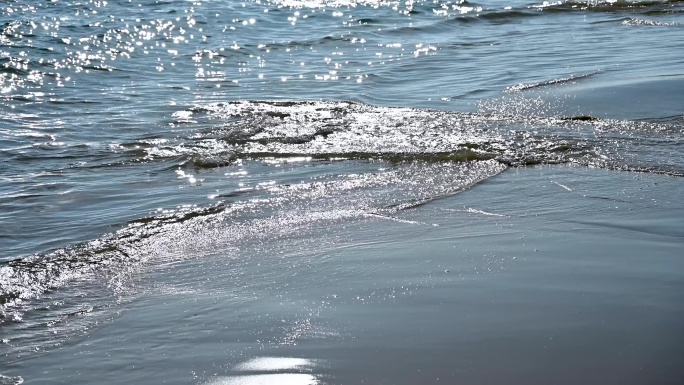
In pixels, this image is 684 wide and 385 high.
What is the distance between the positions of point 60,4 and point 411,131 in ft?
36.8

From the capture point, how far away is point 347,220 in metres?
5.35

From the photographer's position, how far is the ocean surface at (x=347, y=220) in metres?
3.65

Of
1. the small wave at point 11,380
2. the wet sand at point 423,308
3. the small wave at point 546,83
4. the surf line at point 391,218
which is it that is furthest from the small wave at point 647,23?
the small wave at point 11,380

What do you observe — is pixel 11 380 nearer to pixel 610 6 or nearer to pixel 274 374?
pixel 274 374

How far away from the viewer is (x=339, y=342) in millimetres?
3703

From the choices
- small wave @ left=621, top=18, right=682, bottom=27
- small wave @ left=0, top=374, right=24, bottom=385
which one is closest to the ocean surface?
small wave @ left=0, top=374, right=24, bottom=385

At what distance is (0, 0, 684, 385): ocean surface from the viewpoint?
3.65m

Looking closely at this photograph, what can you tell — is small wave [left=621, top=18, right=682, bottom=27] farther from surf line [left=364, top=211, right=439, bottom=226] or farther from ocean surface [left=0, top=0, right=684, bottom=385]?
surf line [left=364, top=211, right=439, bottom=226]

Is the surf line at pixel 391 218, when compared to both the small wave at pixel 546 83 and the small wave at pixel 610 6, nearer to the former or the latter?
the small wave at pixel 546 83

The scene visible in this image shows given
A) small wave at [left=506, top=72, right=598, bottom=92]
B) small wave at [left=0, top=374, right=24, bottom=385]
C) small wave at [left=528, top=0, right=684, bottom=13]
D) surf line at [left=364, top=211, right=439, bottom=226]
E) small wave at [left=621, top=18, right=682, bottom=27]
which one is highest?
small wave at [left=528, top=0, right=684, bottom=13]

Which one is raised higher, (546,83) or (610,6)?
(610,6)

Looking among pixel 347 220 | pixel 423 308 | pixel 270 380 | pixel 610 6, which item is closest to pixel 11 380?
pixel 270 380

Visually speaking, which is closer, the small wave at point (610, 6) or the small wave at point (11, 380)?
the small wave at point (11, 380)

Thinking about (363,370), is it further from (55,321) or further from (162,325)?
(55,321)
